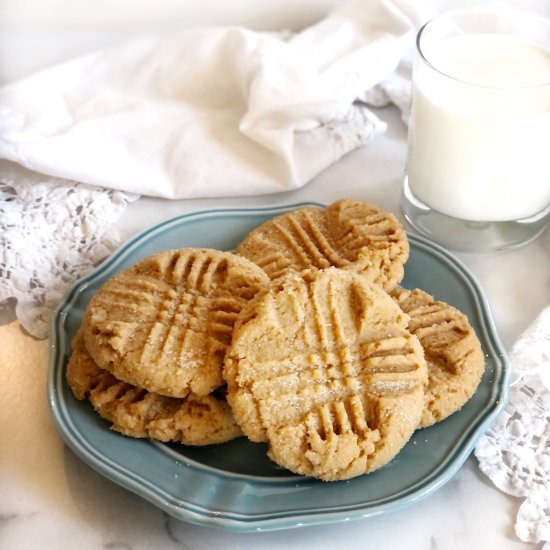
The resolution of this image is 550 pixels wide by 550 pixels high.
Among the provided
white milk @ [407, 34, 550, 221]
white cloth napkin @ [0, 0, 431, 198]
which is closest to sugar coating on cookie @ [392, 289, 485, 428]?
white milk @ [407, 34, 550, 221]

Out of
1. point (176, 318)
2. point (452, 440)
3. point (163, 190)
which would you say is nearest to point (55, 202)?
point (163, 190)

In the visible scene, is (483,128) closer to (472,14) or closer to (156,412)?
(472,14)

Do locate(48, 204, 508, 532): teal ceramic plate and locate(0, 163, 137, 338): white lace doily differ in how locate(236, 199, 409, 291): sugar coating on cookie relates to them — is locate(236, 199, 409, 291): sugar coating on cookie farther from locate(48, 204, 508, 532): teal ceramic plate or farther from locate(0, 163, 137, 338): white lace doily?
locate(0, 163, 137, 338): white lace doily

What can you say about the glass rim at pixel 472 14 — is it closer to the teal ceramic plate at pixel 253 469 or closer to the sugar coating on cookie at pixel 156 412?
the teal ceramic plate at pixel 253 469

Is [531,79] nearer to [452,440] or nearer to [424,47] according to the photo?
[424,47]

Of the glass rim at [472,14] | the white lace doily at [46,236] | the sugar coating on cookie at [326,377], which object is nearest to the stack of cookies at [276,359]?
the sugar coating on cookie at [326,377]

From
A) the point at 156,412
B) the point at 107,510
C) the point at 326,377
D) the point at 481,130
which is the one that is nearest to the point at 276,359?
the point at 326,377

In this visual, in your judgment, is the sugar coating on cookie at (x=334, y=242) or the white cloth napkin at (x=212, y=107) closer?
the sugar coating on cookie at (x=334, y=242)

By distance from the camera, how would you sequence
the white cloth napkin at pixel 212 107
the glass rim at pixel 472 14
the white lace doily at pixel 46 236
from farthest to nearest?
1. the white cloth napkin at pixel 212 107
2. the white lace doily at pixel 46 236
3. the glass rim at pixel 472 14

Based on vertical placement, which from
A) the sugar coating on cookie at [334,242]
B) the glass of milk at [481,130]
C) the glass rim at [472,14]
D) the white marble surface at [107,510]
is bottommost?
the white marble surface at [107,510]
